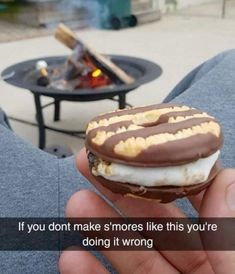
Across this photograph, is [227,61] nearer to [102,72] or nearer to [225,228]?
[225,228]

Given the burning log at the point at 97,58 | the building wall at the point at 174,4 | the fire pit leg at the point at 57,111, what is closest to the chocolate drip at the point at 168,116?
the burning log at the point at 97,58

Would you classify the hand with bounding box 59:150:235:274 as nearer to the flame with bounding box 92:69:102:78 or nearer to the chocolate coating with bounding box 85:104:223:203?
the chocolate coating with bounding box 85:104:223:203

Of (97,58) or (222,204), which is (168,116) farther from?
(97,58)

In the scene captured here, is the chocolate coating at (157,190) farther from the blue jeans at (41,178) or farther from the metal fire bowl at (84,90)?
the metal fire bowl at (84,90)

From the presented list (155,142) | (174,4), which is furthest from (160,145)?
(174,4)

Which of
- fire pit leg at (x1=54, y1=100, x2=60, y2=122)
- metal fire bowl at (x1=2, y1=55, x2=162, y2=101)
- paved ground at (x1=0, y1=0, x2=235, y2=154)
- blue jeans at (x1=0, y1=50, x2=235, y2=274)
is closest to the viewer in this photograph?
blue jeans at (x1=0, y1=50, x2=235, y2=274)

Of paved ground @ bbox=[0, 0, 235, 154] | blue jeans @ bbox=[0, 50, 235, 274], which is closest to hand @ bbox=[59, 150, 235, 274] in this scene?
blue jeans @ bbox=[0, 50, 235, 274]
